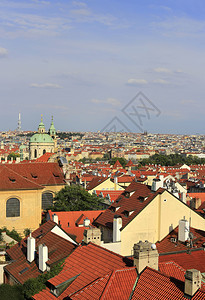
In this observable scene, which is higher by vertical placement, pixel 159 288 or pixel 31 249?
pixel 159 288

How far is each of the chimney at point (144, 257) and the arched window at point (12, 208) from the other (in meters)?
29.6

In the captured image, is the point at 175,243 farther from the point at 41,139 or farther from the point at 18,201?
the point at 41,139

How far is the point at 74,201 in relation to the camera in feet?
135

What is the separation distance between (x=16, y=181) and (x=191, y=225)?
909 inches

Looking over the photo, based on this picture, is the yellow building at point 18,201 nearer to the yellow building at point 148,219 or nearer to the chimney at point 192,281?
the yellow building at point 148,219

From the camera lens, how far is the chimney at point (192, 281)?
40.1ft

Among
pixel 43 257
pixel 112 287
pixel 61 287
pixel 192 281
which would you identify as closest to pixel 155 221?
pixel 43 257

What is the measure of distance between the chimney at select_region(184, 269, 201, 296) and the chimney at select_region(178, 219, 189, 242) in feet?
32.1

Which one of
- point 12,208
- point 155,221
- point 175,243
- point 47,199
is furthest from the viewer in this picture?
point 47,199

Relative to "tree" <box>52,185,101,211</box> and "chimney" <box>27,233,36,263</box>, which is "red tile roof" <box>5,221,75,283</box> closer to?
"chimney" <box>27,233,36,263</box>

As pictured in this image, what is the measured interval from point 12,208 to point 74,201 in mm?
6584

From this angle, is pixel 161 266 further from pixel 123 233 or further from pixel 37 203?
pixel 37 203

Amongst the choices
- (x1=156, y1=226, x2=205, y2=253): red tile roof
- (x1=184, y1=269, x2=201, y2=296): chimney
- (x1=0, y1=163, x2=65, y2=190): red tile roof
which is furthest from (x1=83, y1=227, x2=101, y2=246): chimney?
(x1=0, y1=163, x2=65, y2=190): red tile roof

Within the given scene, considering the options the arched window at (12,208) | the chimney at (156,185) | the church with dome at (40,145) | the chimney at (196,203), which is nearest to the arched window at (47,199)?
the arched window at (12,208)
